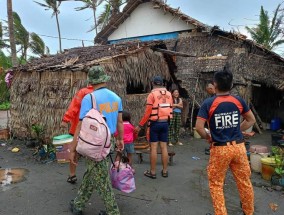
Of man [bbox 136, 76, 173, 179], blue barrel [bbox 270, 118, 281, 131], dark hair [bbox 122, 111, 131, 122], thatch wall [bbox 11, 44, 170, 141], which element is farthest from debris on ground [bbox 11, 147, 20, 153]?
blue barrel [bbox 270, 118, 281, 131]

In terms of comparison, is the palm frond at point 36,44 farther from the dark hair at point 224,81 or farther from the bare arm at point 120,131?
the dark hair at point 224,81

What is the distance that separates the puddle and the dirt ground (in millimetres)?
108

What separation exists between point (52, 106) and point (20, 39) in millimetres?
14200

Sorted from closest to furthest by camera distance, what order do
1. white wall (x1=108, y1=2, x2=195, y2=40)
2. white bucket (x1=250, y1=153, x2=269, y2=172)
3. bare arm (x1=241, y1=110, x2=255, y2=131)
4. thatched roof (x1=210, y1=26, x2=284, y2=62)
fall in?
bare arm (x1=241, y1=110, x2=255, y2=131) → white bucket (x1=250, y1=153, x2=269, y2=172) → thatched roof (x1=210, y1=26, x2=284, y2=62) → white wall (x1=108, y1=2, x2=195, y2=40)

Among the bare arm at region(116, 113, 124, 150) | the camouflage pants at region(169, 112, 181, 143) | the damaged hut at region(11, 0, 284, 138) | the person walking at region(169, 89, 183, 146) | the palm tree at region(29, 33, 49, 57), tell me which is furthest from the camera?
Answer: the palm tree at region(29, 33, 49, 57)

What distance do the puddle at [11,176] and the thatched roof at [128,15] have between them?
9243 mm

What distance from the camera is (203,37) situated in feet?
42.5

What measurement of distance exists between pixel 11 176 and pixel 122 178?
3.30 meters

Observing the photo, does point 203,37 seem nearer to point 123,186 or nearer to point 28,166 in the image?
point 28,166

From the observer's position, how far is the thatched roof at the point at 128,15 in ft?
42.6

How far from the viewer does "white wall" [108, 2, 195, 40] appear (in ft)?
Result: 46.6

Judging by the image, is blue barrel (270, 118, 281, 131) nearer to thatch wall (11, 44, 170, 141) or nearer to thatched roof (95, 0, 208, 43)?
thatched roof (95, 0, 208, 43)

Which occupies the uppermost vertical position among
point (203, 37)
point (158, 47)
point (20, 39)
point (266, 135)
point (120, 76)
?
point (20, 39)

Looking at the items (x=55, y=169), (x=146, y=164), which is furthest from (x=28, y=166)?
(x=146, y=164)
